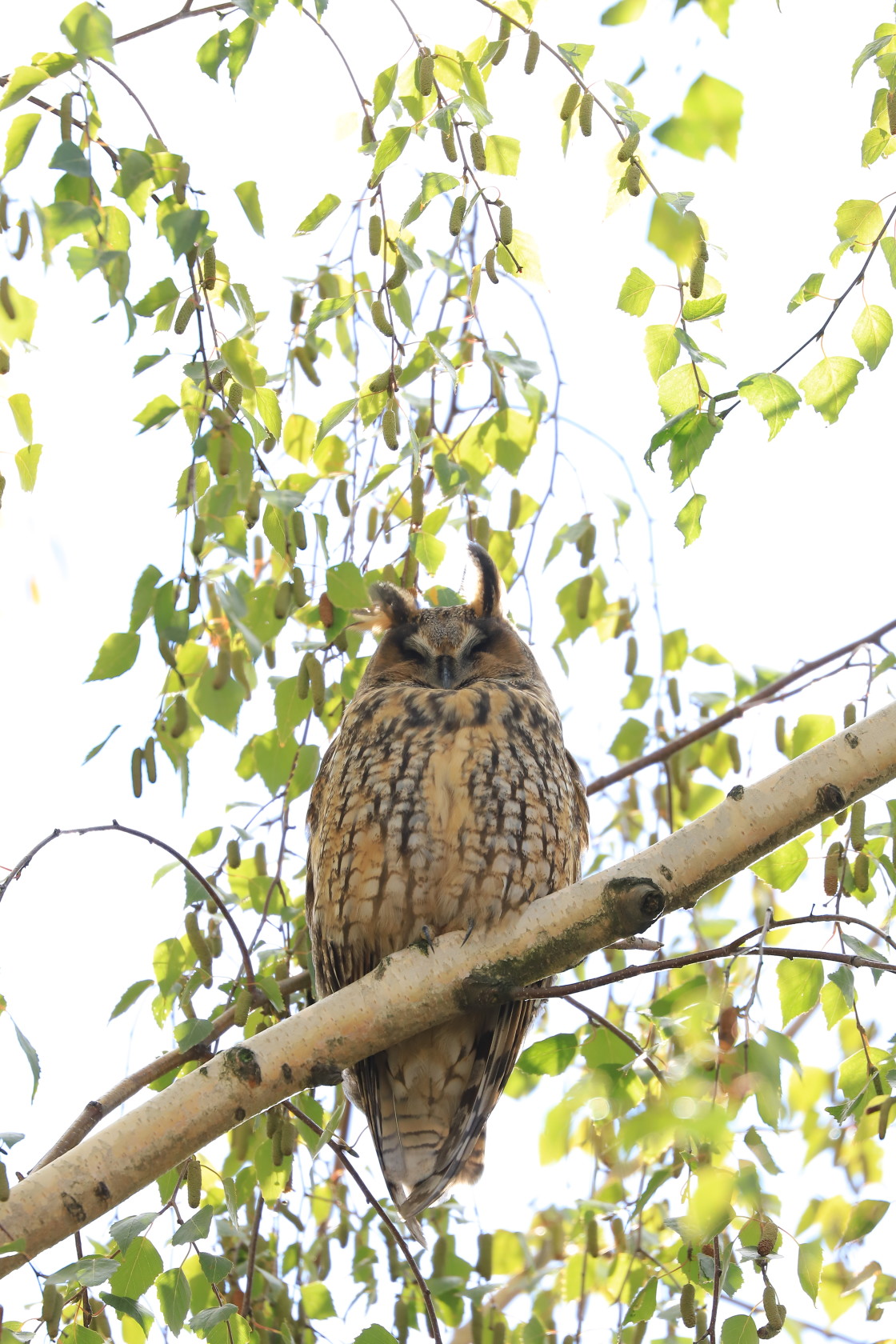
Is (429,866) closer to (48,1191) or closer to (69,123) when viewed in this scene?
(48,1191)

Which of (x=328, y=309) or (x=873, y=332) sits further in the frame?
(x=328, y=309)

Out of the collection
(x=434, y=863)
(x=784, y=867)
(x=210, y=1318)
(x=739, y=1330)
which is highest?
(x=434, y=863)

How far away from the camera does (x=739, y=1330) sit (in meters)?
1.46

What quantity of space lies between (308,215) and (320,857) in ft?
3.58

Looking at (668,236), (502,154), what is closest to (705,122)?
(668,236)

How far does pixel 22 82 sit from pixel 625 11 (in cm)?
69

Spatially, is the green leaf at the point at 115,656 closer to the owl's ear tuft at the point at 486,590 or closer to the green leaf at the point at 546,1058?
the green leaf at the point at 546,1058

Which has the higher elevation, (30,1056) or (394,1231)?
(30,1056)

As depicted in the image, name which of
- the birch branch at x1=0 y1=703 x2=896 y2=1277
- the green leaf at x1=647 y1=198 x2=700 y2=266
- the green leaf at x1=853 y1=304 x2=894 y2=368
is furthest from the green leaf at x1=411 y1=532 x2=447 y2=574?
the green leaf at x1=647 y1=198 x2=700 y2=266

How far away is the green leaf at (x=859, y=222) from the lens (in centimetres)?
160

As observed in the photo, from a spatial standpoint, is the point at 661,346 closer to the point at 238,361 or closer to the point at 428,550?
the point at 238,361

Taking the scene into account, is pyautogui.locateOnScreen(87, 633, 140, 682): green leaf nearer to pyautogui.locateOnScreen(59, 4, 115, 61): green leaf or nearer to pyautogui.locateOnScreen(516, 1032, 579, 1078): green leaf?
pyautogui.locateOnScreen(59, 4, 115, 61): green leaf

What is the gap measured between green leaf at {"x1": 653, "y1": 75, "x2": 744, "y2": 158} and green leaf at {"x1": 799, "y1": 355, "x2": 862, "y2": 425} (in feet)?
2.41

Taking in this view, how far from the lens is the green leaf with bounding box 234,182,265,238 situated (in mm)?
1614
